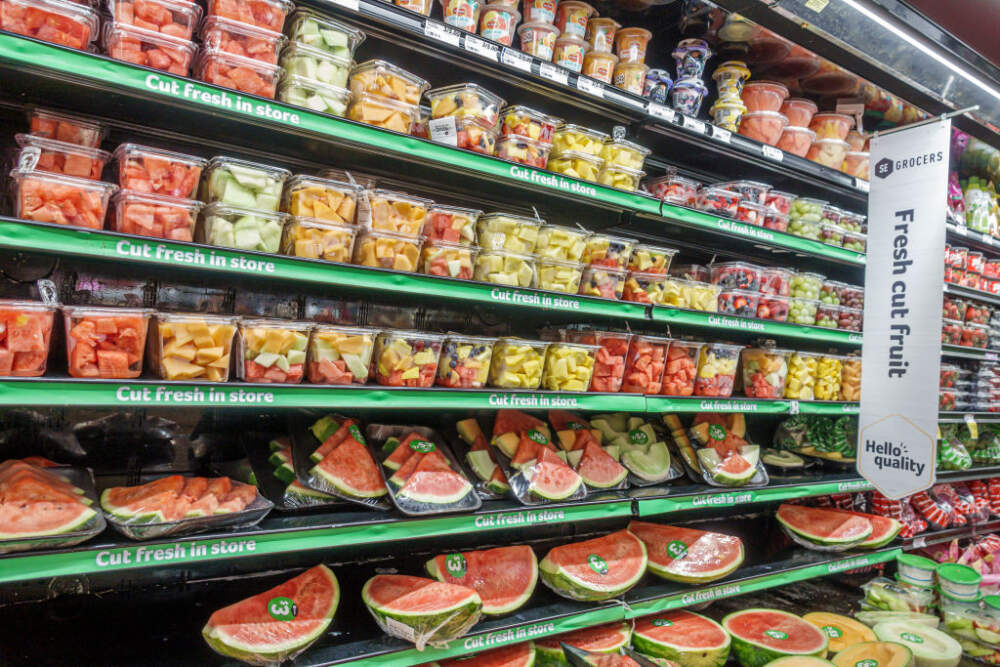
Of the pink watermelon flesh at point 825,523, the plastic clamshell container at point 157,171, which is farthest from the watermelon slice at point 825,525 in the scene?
the plastic clamshell container at point 157,171

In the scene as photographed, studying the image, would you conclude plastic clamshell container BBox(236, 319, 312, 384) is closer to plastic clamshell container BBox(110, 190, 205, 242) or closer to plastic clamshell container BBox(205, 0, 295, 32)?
plastic clamshell container BBox(110, 190, 205, 242)

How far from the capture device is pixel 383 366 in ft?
6.20

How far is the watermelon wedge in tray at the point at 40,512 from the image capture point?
1.35 meters

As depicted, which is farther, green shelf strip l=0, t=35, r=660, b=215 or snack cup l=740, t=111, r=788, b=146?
snack cup l=740, t=111, r=788, b=146

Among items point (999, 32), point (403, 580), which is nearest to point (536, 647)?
point (403, 580)

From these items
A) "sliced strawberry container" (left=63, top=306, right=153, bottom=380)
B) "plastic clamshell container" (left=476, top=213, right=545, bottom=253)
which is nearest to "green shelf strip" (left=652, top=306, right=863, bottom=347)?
"plastic clamshell container" (left=476, top=213, right=545, bottom=253)

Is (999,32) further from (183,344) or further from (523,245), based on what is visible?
(183,344)

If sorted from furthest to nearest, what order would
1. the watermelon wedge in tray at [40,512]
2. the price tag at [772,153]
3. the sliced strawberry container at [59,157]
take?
1. the price tag at [772,153]
2. the sliced strawberry container at [59,157]
3. the watermelon wedge in tray at [40,512]

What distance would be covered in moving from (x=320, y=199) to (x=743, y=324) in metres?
1.81

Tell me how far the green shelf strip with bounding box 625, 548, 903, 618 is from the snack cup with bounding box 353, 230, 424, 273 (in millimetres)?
1498

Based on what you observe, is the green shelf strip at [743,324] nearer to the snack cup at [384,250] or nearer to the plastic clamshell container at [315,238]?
the snack cup at [384,250]

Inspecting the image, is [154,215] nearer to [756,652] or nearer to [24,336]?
[24,336]

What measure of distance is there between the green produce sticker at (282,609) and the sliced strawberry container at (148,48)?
1.44 metres

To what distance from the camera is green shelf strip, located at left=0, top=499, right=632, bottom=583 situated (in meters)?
1.36
